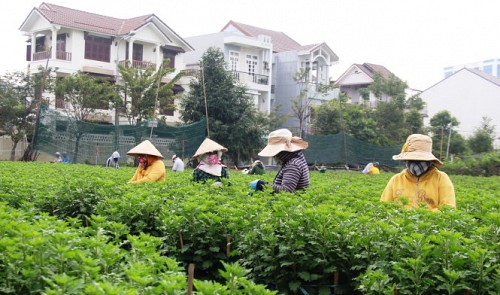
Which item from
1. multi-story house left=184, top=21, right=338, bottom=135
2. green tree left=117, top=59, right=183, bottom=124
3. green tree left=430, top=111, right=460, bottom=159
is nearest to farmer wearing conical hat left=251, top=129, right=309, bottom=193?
green tree left=117, top=59, right=183, bottom=124

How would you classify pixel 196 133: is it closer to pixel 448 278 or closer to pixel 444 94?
pixel 448 278

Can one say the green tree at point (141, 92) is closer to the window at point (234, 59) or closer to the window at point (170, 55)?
the window at point (170, 55)

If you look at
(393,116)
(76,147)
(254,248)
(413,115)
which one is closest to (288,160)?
(254,248)

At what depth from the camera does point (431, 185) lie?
6.77 meters

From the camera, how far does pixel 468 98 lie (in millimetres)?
55688

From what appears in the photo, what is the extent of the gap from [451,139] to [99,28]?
2406cm

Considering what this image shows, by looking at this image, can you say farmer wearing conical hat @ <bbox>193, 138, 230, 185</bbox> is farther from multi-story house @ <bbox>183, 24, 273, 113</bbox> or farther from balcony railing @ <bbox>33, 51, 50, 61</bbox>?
multi-story house @ <bbox>183, 24, 273, 113</bbox>

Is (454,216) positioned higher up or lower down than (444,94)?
lower down

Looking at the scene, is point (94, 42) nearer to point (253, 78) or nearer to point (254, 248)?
point (253, 78)

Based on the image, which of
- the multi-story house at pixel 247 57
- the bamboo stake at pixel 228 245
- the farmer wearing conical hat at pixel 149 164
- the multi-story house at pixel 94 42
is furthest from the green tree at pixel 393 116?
the bamboo stake at pixel 228 245

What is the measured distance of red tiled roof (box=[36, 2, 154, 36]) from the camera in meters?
36.9

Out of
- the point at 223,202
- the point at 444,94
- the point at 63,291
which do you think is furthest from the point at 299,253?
the point at 444,94

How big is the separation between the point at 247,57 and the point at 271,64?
2.26 meters

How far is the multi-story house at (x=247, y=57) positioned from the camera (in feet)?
145
